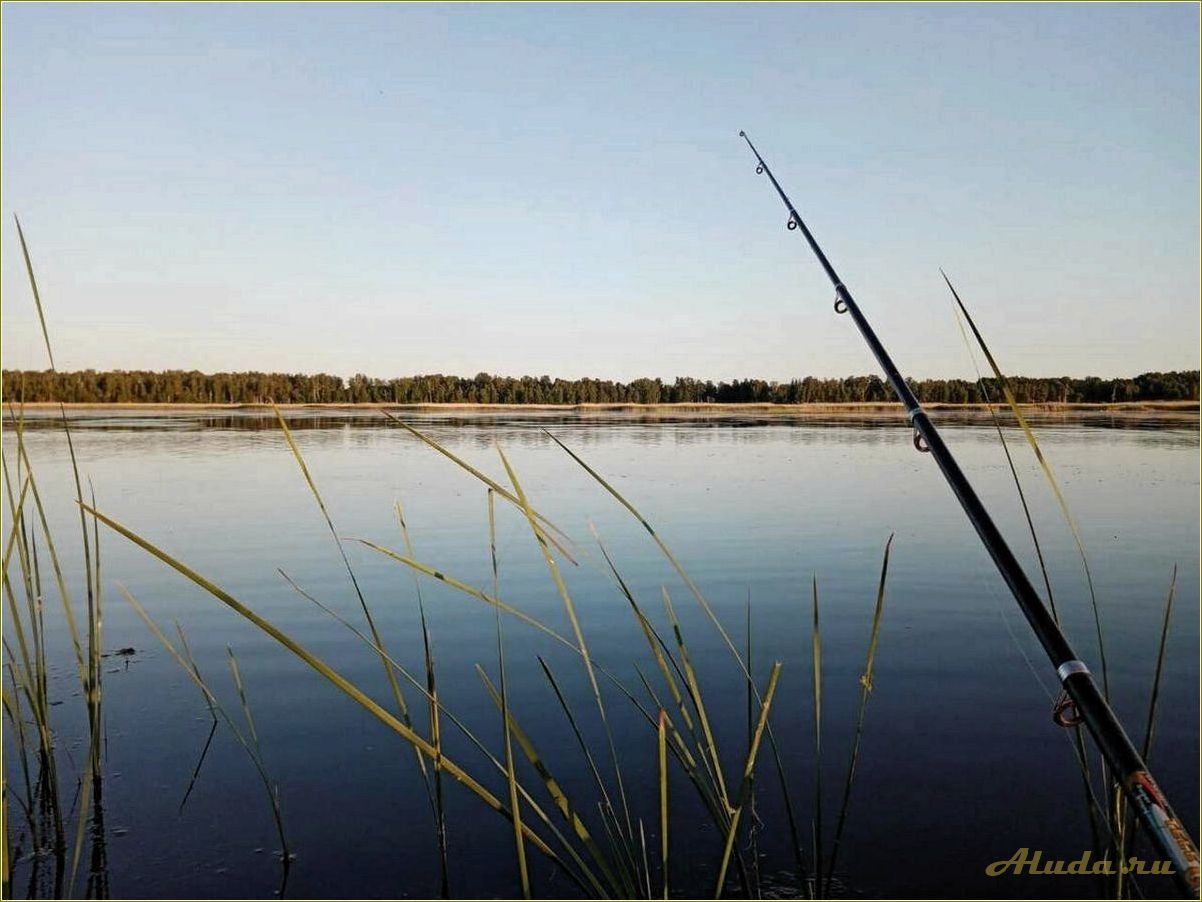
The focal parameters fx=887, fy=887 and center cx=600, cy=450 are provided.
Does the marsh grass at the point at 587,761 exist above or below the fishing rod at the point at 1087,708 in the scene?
below

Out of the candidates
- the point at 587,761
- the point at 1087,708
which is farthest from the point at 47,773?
the point at 1087,708

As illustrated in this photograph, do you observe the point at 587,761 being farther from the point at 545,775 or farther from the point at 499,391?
the point at 499,391

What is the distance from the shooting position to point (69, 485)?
14.6 m

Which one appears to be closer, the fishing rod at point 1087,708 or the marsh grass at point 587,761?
the fishing rod at point 1087,708

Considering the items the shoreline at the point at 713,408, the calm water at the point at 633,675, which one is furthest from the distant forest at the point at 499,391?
the calm water at the point at 633,675

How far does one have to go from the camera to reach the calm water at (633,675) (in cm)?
359

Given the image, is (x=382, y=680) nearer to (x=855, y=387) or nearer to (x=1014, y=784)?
(x=1014, y=784)

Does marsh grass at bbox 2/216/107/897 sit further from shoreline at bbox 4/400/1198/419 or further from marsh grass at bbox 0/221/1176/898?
shoreline at bbox 4/400/1198/419

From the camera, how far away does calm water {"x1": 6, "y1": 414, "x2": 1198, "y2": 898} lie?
3.59m

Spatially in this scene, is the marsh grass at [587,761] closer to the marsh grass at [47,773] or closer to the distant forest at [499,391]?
the marsh grass at [47,773]

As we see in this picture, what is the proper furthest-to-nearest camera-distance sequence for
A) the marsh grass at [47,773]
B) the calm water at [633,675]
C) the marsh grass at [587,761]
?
1. the calm water at [633,675]
2. the marsh grass at [47,773]
3. the marsh grass at [587,761]

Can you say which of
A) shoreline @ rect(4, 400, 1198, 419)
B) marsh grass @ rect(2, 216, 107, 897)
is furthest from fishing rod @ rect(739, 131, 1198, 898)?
shoreline @ rect(4, 400, 1198, 419)

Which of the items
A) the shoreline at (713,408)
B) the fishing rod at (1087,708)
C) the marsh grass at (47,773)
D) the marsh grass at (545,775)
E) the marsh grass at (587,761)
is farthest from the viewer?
the shoreline at (713,408)

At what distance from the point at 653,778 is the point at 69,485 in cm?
1386
